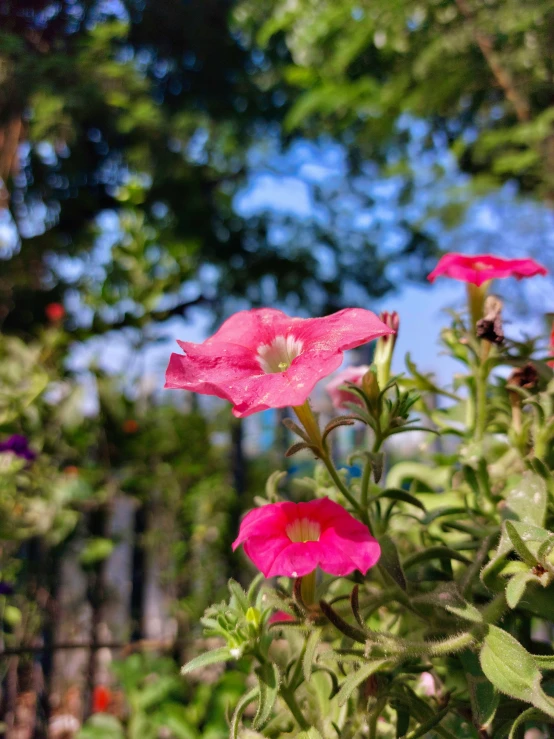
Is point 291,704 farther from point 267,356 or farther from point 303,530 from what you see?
point 267,356

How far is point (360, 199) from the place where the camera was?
296cm

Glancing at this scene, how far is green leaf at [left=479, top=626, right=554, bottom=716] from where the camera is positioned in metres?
0.27

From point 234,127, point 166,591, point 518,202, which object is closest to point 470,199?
point 518,202

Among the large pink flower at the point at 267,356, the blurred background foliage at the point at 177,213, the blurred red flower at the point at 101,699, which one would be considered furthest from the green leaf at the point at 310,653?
the blurred red flower at the point at 101,699

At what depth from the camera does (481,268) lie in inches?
17.8

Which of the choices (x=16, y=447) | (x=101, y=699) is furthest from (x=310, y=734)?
(x=101, y=699)

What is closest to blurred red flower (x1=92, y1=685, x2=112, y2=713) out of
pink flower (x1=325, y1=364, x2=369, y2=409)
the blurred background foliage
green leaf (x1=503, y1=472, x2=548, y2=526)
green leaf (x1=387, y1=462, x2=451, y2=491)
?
the blurred background foliage

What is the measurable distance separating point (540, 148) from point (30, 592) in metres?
1.76

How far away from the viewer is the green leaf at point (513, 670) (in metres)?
0.27

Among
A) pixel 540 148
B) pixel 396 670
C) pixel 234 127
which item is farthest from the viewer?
pixel 234 127

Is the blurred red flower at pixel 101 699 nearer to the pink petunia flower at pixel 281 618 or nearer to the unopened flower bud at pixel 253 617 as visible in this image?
the pink petunia flower at pixel 281 618

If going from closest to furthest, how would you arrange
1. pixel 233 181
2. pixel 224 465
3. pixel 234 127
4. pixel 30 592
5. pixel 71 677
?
pixel 30 592 → pixel 71 677 → pixel 224 465 → pixel 234 127 → pixel 233 181

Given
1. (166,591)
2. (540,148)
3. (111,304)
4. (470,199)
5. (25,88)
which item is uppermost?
(25,88)

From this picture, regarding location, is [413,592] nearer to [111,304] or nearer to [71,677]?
[111,304]
